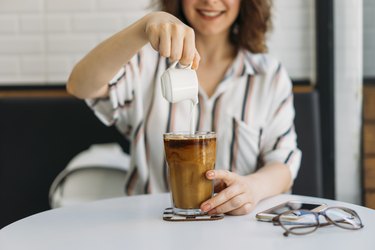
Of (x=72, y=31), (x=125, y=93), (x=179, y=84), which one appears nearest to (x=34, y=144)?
(x=72, y=31)

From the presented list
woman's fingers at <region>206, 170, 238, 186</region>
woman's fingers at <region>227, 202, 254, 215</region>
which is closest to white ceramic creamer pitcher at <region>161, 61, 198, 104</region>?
woman's fingers at <region>206, 170, 238, 186</region>

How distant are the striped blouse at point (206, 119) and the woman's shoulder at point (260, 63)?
62 mm

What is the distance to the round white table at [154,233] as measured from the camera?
1.15m

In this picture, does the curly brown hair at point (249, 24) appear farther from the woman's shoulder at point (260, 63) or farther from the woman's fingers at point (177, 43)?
the woman's fingers at point (177, 43)

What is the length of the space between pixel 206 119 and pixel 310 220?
802 millimetres

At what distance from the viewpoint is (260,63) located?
2119 mm

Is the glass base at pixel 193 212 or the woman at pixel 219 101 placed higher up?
the woman at pixel 219 101

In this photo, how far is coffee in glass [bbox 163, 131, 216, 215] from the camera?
1.30 metres

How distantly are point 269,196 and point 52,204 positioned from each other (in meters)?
0.99

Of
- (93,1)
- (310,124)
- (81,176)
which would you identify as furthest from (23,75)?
(310,124)

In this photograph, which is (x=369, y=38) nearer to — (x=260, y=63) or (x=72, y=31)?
(x=260, y=63)

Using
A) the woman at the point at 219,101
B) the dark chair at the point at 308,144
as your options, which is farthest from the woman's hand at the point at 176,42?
the dark chair at the point at 308,144

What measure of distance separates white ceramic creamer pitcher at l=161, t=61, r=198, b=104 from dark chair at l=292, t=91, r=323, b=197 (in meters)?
1.18

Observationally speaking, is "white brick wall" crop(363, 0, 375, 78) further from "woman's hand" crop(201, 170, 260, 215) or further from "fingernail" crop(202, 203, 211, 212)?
"fingernail" crop(202, 203, 211, 212)
